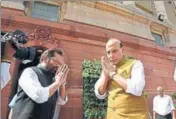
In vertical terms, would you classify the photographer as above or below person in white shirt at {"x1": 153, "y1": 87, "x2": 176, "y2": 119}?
above

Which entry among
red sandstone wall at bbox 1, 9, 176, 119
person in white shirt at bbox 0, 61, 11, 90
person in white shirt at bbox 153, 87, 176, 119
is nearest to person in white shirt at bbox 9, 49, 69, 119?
person in white shirt at bbox 0, 61, 11, 90

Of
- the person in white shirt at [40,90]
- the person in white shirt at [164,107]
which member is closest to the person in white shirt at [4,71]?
the person in white shirt at [40,90]

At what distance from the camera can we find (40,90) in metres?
1.88

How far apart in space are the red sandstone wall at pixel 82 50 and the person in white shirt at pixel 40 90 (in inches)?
143

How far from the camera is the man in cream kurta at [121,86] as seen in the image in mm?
1938

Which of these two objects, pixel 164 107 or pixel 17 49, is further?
pixel 164 107

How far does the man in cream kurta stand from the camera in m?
1.94

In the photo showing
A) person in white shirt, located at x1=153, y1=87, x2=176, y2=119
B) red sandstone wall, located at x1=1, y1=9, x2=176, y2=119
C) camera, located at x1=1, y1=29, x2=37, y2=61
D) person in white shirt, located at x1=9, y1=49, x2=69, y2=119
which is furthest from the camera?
red sandstone wall, located at x1=1, y1=9, x2=176, y2=119

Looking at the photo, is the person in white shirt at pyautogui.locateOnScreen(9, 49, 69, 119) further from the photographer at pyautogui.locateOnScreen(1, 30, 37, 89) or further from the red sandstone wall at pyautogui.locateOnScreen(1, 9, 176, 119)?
the red sandstone wall at pyautogui.locateOnScreen(1, 9, 176, 119)

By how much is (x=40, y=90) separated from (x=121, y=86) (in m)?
0.61

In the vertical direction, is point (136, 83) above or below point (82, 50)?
below

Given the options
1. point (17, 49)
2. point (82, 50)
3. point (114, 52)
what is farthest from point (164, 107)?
point (17, 49)

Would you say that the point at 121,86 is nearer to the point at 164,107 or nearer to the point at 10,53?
the point at 10,53

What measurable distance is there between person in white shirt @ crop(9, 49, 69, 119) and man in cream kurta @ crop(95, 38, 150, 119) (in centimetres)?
35
